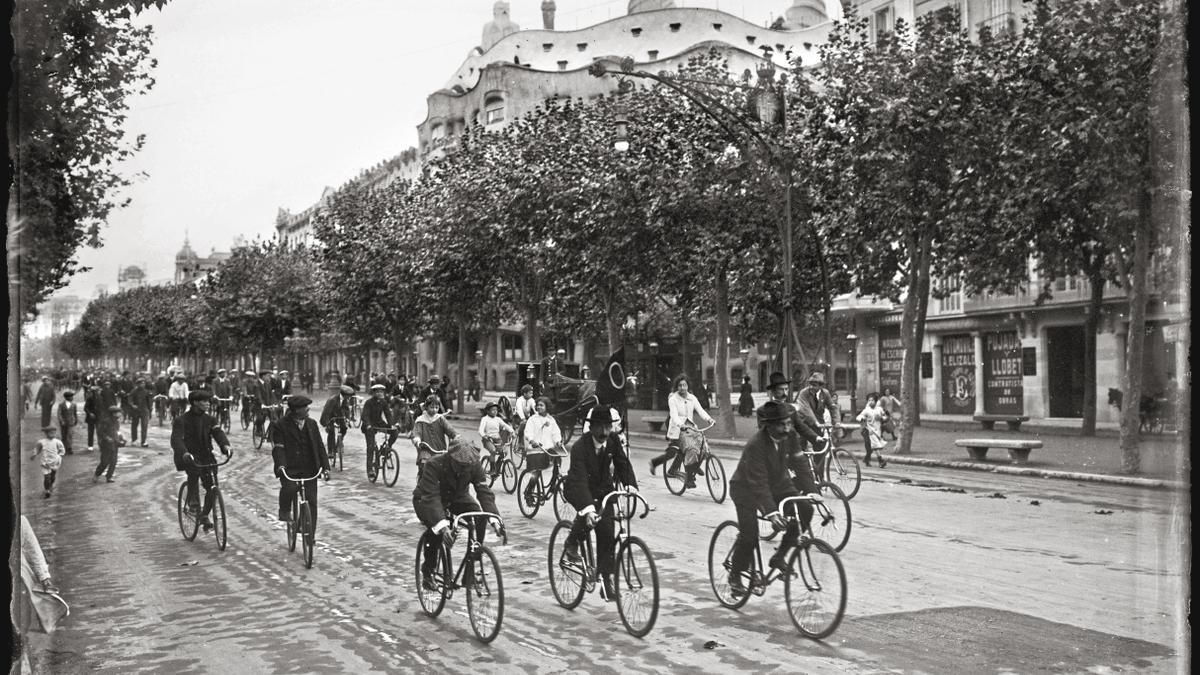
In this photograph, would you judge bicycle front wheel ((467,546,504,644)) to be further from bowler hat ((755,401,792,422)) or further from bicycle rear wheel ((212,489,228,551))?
bicycle rear wheel ((212,489,228,551))

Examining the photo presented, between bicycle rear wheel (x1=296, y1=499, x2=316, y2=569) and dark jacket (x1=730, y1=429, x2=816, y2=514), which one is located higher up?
dark jacket (x1=730, y1=429, x2=816, y2=514)

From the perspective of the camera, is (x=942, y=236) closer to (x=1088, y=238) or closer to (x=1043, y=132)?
(x=1088, y=238)

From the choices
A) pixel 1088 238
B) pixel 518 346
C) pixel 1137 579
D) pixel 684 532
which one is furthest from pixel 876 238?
pixel 518 346

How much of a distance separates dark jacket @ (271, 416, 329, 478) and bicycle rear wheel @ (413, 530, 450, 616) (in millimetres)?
3139

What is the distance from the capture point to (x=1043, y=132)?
18156mm

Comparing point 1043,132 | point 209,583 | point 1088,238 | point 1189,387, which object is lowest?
point 209,583

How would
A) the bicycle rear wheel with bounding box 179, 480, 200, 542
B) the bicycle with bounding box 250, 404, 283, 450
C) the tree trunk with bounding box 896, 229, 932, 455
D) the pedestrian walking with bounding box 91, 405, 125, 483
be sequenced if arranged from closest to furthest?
the bicycle rear wheel with bounding box 179, 480, 200, 542
the pedestrian walking with bounding box 91, 405, 125, 483
the tree trunk with bounding box 896, 229, 932, 455
the bicycle with bounding box 250, 404, 283, 450

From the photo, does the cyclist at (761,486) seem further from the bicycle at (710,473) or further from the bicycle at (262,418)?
the bicycle at (262,418)

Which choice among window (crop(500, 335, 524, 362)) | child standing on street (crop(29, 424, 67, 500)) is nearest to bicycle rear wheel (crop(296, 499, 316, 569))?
child standing on street (crop(29, 424, 67, 500))

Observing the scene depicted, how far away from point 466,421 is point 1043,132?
2839cm

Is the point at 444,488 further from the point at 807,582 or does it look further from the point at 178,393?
the point at 178,393

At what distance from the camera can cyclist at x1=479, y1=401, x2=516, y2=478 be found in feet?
54.0

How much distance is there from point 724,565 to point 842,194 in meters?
18.5

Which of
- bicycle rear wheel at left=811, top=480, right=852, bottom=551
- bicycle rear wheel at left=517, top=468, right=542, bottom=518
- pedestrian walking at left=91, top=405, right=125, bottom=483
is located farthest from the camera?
pedestrian walking at left=91, top=405, right=125, bottom=483
